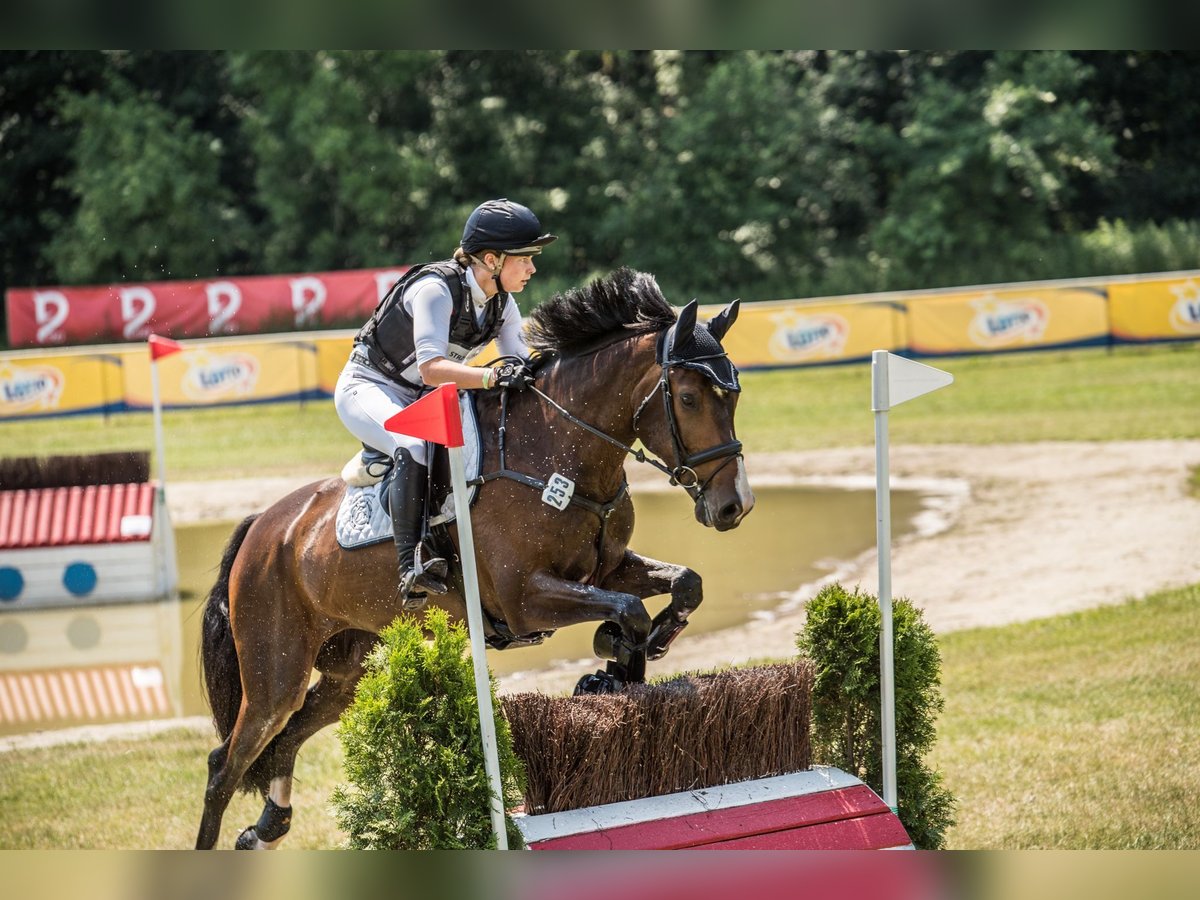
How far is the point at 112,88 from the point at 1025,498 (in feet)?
48.8

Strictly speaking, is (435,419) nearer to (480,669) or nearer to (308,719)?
(480,669)

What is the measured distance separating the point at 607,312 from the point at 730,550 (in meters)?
5.53

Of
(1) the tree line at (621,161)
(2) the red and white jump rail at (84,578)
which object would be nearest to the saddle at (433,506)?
(2) the red and white jump rail at (84,578)

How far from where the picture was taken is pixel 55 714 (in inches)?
242

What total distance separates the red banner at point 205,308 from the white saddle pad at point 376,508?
1253 centimetres

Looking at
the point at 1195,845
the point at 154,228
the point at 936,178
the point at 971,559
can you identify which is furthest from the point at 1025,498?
the point at 154,228

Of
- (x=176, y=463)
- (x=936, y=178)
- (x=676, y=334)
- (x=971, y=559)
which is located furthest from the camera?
(x=936, y=178)

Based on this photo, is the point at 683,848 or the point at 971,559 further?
the point at 971,559

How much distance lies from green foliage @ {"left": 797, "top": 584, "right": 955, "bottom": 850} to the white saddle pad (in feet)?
3.25

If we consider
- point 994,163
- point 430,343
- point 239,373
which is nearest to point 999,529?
point 430,343

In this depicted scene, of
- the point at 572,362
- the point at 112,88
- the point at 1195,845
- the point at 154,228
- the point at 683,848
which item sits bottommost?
the point at 1195,845

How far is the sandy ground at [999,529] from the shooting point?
7.16m

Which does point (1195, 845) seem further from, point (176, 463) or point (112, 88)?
point (112, 88)

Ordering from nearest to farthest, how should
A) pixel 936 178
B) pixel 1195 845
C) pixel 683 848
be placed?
pixel 683 848, pixel 1195 845, pixel 936 178
